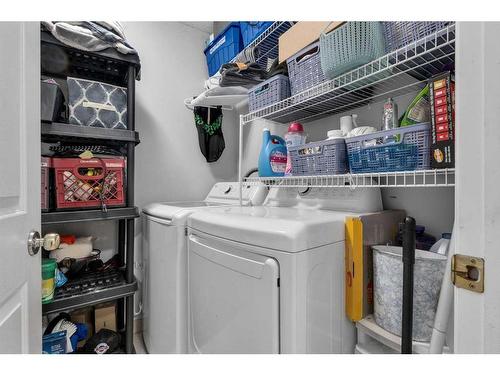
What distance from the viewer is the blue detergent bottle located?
154 cm

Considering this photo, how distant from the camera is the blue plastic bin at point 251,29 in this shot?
1.62 metres

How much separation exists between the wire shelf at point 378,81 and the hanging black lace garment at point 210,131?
0.79 metres

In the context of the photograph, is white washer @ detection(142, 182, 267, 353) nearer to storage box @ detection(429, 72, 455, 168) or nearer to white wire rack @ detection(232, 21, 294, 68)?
white wire rack @ detection(232, 21, 294, 68)

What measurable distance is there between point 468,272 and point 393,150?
1.61 feet

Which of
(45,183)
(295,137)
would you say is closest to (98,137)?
(45,183)

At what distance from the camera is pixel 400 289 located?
0.89m

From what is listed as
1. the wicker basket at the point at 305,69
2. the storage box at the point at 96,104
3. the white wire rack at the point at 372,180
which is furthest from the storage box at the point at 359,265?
the storage box at the point at 96,104

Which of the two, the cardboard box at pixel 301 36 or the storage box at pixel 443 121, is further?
the cardboard box at pixel 301 36

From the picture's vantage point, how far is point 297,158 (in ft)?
4.34

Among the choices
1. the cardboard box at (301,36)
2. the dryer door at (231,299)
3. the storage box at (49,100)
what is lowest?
the dryer door at (231,299)

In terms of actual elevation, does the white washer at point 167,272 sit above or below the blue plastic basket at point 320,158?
below

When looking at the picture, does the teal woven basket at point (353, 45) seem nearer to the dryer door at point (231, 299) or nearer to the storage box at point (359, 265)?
the storage box at point (359, 265)

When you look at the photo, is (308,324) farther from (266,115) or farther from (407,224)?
(266,115)

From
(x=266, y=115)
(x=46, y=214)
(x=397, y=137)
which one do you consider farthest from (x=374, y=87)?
(x=46, y=214)
